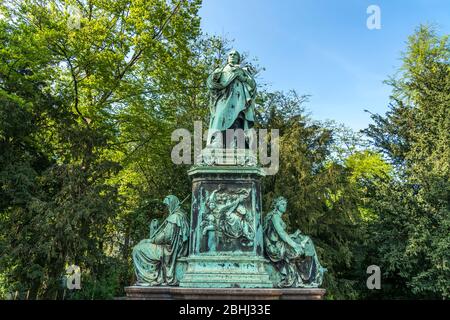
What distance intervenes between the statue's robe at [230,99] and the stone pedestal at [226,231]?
147 centimetres

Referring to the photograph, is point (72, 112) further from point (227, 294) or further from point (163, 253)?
point (227, 294)

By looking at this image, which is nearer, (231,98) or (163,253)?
(163,253)

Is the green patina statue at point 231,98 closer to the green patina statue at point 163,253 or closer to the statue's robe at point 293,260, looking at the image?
the green patina statue at point 163,253

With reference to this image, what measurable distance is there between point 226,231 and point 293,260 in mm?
1530

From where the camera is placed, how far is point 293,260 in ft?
29.2

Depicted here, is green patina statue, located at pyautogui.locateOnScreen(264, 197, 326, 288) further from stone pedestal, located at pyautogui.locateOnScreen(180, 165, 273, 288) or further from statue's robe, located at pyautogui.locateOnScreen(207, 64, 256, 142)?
statue's robe, located at pyautogui.locateOnScreen(207, 64, 256, 142)

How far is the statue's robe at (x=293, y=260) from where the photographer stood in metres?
8.84

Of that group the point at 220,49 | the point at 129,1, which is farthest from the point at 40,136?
the point at 220,49

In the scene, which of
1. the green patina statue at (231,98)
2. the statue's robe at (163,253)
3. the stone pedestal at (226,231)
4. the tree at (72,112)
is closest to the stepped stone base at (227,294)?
the stone pedestal at (226,231)

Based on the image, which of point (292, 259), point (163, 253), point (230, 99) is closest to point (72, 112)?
point (230, 99)

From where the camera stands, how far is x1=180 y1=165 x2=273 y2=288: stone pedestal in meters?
8.34

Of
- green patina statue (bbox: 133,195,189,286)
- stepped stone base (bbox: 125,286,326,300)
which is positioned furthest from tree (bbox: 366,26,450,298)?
green patina statue (bbox: 133,195,189,286)

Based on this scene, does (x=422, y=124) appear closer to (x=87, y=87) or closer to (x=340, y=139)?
(x=340, y=139)
